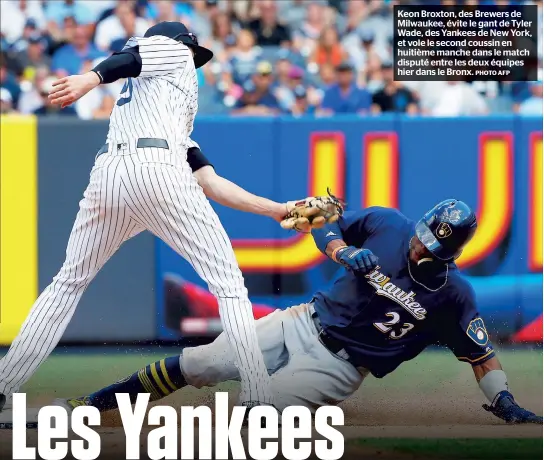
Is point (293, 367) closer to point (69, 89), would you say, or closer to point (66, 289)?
point (66, 289)

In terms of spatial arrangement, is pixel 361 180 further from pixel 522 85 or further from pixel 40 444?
pixel 40 444

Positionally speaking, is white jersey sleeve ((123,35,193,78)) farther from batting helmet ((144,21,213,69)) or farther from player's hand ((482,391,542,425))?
player's hand ((482,391,542,425))

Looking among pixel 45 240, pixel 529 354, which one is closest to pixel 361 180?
pixel 529 354

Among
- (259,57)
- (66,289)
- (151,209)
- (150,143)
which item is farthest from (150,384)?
(259,57)

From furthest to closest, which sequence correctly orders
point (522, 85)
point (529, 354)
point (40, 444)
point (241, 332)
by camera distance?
1. point (522, 85)
2. point (529, 354)
3. point (241, 332)
4. point (40, 444)

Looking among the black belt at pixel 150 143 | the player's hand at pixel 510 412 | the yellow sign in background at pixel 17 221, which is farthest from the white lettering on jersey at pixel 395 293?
the yellow sign in background at pixel 17 221

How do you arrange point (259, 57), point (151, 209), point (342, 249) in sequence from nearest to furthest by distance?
point (151, 209) < point (342, 249) < point (259, 57)

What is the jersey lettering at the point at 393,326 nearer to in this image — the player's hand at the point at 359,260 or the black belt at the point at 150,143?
the player's hand at the point at 359,260

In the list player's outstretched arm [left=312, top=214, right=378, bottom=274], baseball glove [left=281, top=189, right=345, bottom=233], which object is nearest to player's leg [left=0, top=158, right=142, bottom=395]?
baseball glove [left=281, top=189, right=345, bottom=233]
